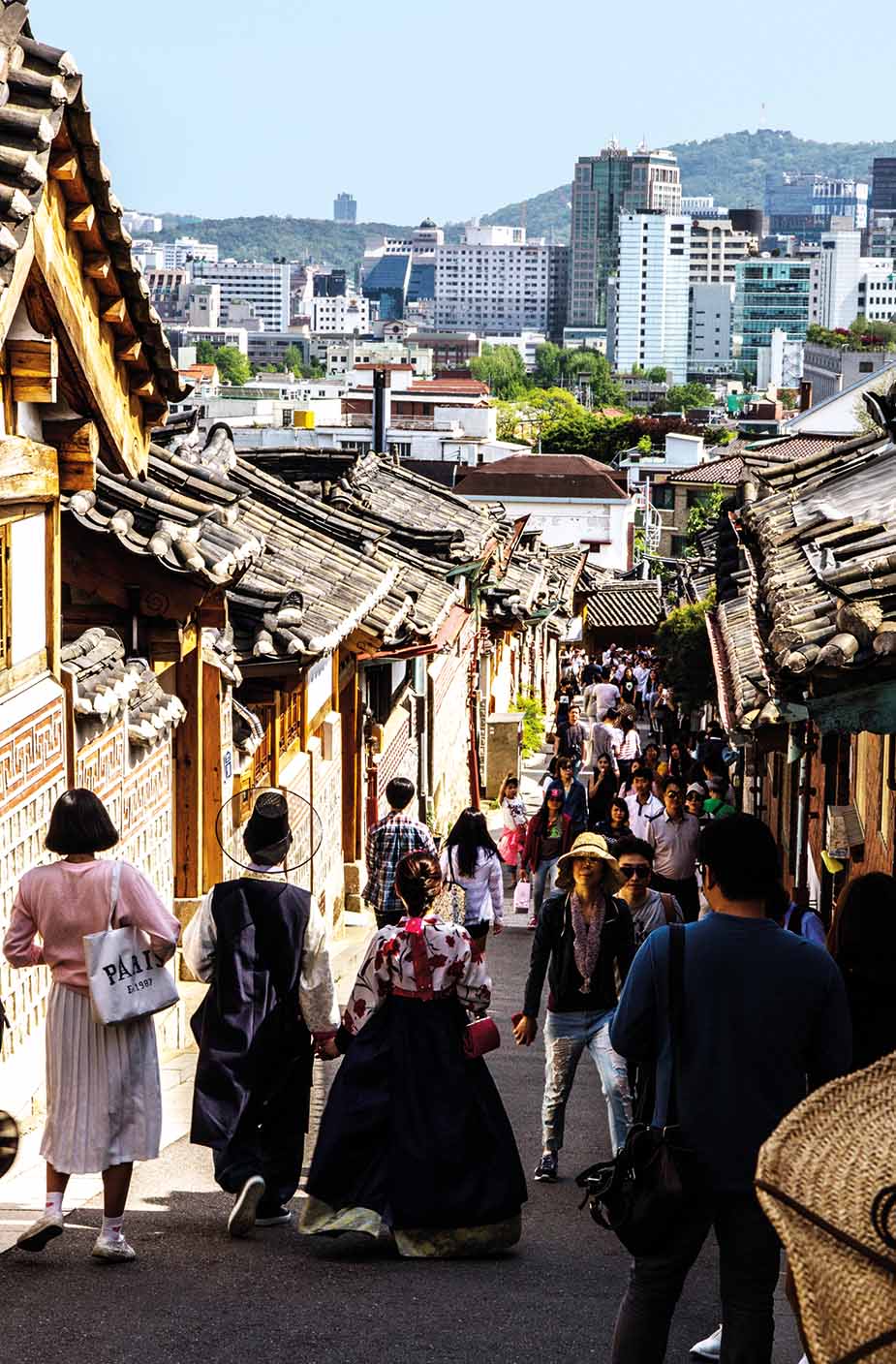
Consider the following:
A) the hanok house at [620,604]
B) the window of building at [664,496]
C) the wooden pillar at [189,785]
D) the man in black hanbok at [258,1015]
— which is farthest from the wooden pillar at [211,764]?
the window of building at [664,496]

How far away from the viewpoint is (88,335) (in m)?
8.95

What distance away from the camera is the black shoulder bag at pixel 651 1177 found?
5172 mm

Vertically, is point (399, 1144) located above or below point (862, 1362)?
below

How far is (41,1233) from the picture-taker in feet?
21.2

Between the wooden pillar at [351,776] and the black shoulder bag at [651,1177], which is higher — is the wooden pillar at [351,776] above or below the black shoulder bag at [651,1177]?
below

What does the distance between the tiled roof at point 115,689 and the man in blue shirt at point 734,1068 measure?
14.4ft

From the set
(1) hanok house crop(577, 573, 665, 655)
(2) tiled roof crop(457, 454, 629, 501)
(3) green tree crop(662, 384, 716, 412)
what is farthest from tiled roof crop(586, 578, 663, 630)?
(3) green tree crop(662, 384, 716, 412)

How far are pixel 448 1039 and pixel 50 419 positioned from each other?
3738 mm

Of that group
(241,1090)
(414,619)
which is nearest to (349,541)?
(414,619)

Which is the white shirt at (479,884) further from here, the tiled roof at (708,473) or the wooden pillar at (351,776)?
the tiled roof at (708,473)

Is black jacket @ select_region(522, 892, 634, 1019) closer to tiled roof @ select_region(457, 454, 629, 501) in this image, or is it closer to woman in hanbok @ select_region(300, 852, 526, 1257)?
woman in hanbok @ select_region(300, 852, 526, 1257)

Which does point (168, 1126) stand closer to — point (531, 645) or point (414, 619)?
point (414, 619)

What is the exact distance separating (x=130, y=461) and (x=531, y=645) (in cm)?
3280

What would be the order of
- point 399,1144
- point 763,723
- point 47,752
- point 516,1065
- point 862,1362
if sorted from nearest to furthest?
1. point 862,1362
2. point 399,1144
3. point 47,752
4. point 516,1065
5. point 763,723
